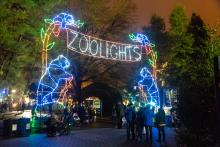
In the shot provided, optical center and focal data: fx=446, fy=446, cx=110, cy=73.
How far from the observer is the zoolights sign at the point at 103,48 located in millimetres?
31431

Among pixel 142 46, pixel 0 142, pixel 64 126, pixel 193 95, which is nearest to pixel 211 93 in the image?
pixel 193 95

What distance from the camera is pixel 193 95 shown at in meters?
12.1

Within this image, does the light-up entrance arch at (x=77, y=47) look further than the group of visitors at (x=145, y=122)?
Yes

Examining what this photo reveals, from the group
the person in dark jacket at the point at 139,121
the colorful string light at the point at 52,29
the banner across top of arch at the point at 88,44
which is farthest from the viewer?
the banner across top of arch at the point at 88,44

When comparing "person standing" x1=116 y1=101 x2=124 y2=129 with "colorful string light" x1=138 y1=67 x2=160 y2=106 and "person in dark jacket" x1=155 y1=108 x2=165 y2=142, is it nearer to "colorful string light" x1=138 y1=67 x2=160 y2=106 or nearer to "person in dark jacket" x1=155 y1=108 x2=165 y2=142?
"colorful string light" x1=138 y1=67 x2=160 y2=106

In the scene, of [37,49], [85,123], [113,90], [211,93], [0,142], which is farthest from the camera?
[113,90]

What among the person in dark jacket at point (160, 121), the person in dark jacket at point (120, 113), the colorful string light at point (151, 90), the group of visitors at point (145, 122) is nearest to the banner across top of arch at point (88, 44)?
the colorful string light at point (151, 90)

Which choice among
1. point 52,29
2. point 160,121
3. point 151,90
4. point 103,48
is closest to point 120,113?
point 103,48

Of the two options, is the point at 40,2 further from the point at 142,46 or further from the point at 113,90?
the point at 113,90

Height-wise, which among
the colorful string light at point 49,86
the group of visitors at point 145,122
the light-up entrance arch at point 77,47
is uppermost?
the light-up entrance arch at point 77,47

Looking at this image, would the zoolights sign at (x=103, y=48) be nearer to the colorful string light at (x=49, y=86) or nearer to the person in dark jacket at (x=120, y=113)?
the colorful string light at (x=49, y=86)

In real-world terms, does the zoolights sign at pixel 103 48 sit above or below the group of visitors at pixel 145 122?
above

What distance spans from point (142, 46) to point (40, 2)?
39.3ft

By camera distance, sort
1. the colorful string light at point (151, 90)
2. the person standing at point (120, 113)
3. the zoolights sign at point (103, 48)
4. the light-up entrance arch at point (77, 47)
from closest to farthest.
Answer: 1. the light-up entrance arch at point (77, 47)
2. the zoolights sign at point (103, 48)
3. the person standing at point (120, 113)
4. the colorful string light at point (151, 90)
